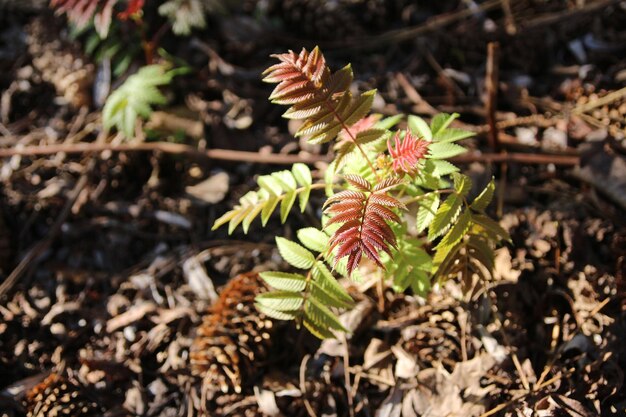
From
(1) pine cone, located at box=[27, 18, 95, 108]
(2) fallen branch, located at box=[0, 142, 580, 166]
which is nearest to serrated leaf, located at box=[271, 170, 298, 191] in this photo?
(2) fallen branch, located at box=[0, 142, 580, 166]

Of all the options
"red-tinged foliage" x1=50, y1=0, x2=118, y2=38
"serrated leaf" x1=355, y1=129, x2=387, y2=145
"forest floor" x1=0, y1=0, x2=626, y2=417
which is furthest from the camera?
"red-tinged foliage" x1=50, y1=0, x2=118, y2=38

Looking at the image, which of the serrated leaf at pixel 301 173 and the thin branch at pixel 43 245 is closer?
the serrated leaf at pixel 301 173

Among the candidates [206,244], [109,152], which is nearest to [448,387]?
[206,244]

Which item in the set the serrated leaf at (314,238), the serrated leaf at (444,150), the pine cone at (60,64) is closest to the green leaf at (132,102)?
the pine cone at (60,64)

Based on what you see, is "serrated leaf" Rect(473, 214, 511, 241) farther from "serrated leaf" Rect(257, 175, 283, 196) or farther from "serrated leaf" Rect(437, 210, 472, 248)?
"serrated leaf" Rect(257, 175, 283, 196)

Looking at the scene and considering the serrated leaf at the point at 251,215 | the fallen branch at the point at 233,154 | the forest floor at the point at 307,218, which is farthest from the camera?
the fallen branch at the point at 233,154

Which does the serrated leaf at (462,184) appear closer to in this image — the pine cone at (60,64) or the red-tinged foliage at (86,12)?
the red-tinged foliage at (86,12)

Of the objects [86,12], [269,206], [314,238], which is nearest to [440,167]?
[314,238]
